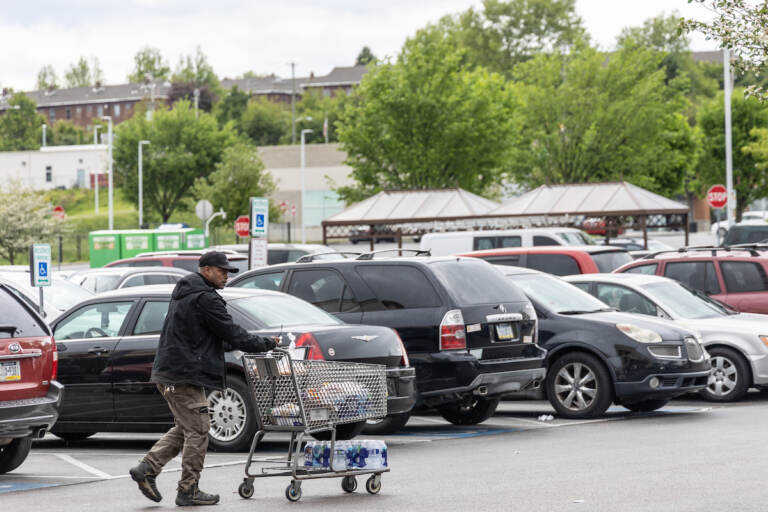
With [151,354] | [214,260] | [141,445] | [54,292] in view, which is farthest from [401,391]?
[54,292]

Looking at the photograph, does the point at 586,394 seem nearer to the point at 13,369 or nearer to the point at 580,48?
the point at 13,369

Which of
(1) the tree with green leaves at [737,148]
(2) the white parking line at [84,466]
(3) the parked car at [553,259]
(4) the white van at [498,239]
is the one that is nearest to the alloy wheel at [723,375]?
(3) the parked car at [553,259]

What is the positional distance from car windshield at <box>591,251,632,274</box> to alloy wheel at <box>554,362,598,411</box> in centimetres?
675

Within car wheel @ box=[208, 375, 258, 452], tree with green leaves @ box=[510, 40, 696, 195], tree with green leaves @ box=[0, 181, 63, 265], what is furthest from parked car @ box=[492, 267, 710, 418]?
tree with green leaves @ box=[0, 181, 63, 265]

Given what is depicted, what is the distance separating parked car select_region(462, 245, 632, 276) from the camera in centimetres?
2029

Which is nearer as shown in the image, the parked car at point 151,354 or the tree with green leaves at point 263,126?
the parked car at point 151,354

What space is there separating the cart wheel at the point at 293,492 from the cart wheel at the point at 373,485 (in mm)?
520

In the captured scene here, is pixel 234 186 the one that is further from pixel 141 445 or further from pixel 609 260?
pixel 141 445

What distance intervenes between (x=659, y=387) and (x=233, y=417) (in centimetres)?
494

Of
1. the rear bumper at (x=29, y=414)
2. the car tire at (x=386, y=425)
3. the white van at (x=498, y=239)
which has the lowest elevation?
the car tire at (x=386, y=425)

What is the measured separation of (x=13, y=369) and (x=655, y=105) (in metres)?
44.1

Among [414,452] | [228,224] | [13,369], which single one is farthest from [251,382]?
[228,224]

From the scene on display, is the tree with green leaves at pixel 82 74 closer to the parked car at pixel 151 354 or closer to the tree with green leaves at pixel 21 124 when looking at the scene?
the tree with green leaves at pixel 21 124

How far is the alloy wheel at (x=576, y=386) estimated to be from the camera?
1410cm
